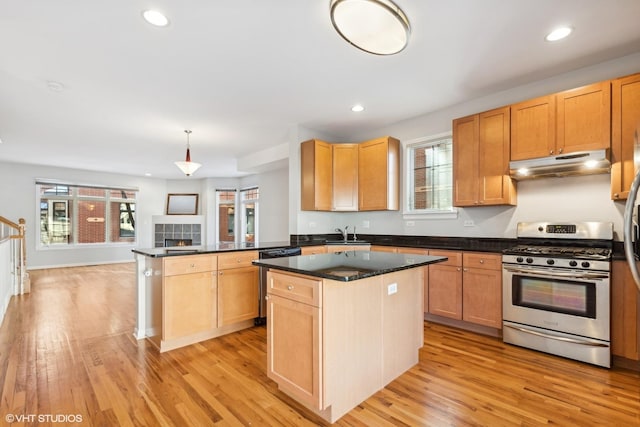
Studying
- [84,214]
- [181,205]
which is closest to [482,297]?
[181,205]

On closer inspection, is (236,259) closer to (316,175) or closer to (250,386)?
(250,386)

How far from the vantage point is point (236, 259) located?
336cm

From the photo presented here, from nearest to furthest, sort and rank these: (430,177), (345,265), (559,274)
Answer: (345,265), (559,274), (430,177)

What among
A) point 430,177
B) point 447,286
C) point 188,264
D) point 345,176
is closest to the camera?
point 188,264

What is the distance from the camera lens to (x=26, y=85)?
322cm

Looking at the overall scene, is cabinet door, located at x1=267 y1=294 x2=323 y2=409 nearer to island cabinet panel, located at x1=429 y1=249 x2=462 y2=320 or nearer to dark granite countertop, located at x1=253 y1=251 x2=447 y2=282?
dark granite countertop, located at x1=253 y1=251 x2=447 y2=282

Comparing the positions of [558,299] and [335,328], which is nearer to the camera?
[335,328]

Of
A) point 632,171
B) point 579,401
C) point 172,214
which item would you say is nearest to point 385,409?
point 579,401

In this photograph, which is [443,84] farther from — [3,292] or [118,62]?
[3,292]

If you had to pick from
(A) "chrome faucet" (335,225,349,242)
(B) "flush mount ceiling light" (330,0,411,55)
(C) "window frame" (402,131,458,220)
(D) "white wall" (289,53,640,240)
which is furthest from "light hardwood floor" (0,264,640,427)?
(B) "flush mount ceiling light" (330,0,411,55)

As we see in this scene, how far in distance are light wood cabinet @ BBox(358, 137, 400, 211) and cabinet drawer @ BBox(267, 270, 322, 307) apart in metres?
2.63

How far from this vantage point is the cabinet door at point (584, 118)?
104 inches

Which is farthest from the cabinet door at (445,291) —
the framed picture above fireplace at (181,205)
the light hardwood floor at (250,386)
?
the framed picture above fireplace at (181,205)

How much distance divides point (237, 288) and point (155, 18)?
252 cm
